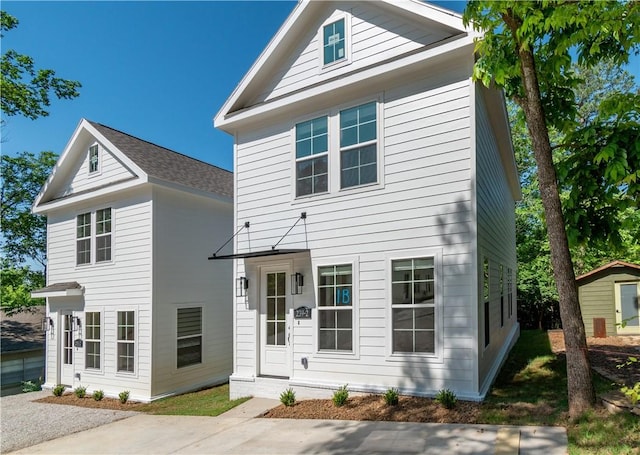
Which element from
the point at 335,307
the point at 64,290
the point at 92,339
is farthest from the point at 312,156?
the point at 64,290

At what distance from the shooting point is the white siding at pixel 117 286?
10.6 metres

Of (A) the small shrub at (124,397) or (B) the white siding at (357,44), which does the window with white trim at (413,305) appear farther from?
(A) the small shrub at (124,397)

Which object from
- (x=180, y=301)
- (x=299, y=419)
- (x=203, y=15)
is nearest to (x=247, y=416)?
(x=299, y=419)

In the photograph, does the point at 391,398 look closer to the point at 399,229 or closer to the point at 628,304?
the point at 399,229

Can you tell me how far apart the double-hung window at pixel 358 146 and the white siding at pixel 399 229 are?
215 mm

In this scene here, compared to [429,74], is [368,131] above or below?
below

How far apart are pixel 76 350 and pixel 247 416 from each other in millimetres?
7727

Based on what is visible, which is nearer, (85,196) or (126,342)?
(126,342)

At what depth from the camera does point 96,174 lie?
1230 cm

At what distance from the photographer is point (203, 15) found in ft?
34.5

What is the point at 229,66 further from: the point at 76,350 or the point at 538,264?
the point at 538,264

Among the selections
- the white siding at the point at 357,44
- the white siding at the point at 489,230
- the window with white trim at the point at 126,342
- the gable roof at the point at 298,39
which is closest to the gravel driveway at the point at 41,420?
the window with white trim at the point at 126,342

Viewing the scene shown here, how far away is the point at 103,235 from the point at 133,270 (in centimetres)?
183

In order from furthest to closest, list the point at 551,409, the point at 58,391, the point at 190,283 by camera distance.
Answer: the point at 58,391 < the point at 190,283 < the point at 551,409
